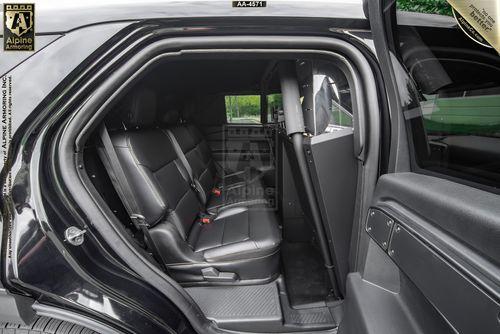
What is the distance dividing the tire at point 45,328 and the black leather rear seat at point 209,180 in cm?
152

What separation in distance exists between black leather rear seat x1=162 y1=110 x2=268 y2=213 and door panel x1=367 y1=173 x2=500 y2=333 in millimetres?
1791

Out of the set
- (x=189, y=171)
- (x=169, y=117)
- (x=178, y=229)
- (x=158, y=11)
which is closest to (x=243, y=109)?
(x=169, y=117)

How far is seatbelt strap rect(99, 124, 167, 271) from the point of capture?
1442mm

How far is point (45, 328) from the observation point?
3.26 feet

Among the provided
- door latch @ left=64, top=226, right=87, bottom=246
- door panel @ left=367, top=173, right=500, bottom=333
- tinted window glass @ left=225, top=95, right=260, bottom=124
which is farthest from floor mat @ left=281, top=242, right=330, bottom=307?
tinted window glass @ left=225, top=95, right=260, bottom=124

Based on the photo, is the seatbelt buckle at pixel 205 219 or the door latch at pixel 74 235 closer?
the door latch at pixel 74 235

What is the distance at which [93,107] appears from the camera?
3.57ft

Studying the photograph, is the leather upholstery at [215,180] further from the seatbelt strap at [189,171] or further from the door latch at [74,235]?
the door latch at [74,235]

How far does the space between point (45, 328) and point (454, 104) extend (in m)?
1.39

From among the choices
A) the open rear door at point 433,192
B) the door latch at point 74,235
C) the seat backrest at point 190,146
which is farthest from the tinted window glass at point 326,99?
the seat backrest at point 190,146

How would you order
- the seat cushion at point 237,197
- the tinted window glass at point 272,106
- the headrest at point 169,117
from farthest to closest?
the tinted window glass at point 272,106 → the headrest at point 169,117 → the seat cushion at point 237,197

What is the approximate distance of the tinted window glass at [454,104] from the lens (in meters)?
0.67

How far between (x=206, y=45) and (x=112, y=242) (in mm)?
825

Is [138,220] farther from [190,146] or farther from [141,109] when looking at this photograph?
[190,146]
